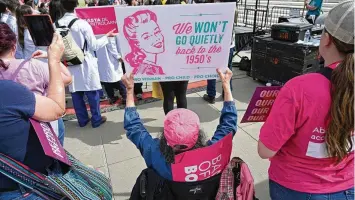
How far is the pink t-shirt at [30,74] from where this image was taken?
209 centimetres

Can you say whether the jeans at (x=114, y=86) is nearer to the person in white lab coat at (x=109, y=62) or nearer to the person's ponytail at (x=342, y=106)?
the person in white lab coat at (x=109, y=62)

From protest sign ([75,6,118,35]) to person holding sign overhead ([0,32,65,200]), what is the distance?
2.12m

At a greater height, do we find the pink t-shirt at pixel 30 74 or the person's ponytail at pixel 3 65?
the person's ponytail at pixel 3 65

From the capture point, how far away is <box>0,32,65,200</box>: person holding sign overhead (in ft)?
4.30

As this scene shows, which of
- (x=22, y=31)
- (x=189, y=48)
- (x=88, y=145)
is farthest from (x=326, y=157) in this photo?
(x=22, y=31)

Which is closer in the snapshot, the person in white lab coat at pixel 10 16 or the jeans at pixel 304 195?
the jeans at pixel 304 195

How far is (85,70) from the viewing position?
12.8 ft

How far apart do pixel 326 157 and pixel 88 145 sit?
10.3 feet

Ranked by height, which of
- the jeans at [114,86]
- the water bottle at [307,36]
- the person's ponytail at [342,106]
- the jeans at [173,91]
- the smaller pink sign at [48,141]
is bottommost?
the jeans at [114,86]

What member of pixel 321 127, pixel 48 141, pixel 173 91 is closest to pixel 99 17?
pixel 173 91

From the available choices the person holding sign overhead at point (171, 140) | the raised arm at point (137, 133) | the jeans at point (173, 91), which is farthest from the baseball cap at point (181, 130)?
the jeans at point (173, 91)

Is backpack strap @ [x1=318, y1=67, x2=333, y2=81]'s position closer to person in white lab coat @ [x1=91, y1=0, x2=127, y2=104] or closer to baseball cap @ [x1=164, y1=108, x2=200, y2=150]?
baseball cap @ [x1=164, y1=108, x2=200, y2=150]

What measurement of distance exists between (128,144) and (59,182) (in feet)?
7.51

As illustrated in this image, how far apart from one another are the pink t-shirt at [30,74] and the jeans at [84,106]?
1.72 metres
